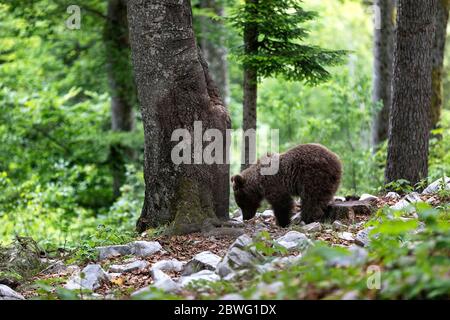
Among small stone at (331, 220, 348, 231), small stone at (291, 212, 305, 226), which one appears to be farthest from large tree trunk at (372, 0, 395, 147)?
small stone at (331, 220, 348, 231)

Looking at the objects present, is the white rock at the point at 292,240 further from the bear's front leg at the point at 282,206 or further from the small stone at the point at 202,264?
the bear's front leg at the point at 282,206

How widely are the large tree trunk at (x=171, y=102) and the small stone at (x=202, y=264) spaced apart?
152 centimetres

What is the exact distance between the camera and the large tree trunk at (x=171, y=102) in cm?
820

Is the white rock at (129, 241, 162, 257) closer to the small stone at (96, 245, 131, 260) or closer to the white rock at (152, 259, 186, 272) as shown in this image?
the small stone at (96, 245, 131, 260)

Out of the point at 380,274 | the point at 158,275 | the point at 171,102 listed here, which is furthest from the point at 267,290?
the point at 171,102

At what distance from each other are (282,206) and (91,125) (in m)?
12.3

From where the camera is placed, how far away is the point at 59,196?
53.8 feet

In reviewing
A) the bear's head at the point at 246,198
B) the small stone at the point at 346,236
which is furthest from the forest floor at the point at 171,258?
the bear's head at the point at 246,198

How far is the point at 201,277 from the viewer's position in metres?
5.85

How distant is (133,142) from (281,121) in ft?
13.6

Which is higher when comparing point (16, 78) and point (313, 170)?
point (16, 78)
